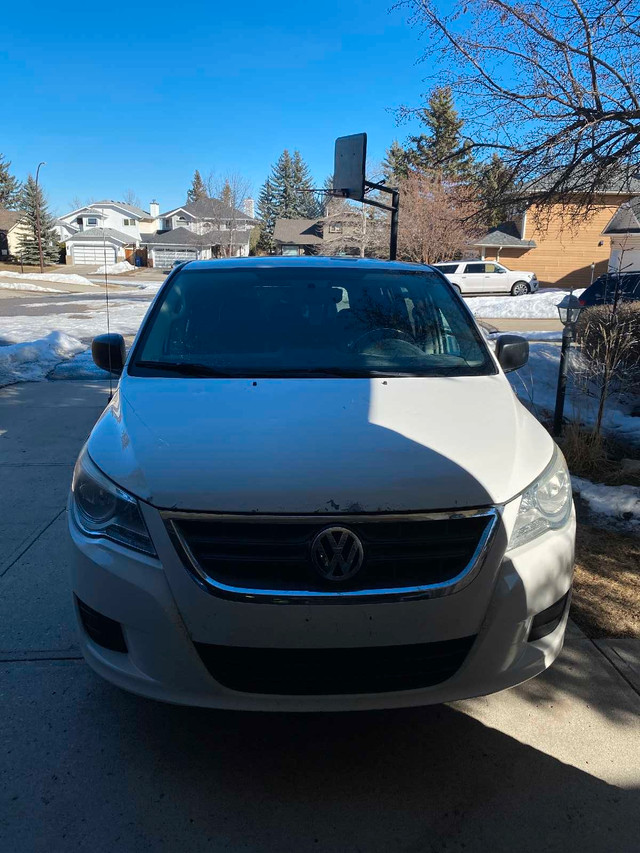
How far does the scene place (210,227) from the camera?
51875 millimetres

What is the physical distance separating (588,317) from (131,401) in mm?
6505

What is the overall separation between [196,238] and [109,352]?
54733 mm

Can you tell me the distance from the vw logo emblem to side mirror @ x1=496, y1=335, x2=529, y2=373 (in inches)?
80.7

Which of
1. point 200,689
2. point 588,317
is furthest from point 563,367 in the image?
point 200,689

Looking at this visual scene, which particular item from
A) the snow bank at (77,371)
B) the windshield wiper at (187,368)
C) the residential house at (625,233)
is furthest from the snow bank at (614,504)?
the snow bank at (77,371)

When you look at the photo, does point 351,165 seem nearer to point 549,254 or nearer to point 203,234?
point 549,254

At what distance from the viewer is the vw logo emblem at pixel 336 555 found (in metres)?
2.12

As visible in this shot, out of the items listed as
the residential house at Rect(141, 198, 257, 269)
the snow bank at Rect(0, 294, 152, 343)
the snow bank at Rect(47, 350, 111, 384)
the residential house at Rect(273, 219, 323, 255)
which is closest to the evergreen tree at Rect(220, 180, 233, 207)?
the residential house at Rect(141, 198, 257, 269)

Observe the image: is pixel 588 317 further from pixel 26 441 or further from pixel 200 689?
pixel 200 689

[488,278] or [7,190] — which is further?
[7,190]

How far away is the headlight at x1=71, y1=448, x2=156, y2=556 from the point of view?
223 cm

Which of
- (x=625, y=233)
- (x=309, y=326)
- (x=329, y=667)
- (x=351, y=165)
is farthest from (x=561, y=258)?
(x=329, y=667)

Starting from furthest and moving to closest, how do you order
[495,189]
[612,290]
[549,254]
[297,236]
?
1. [297,236]
2. [549,254]
3. [612,290]
4. [495,189]

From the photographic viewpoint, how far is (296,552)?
7.04 feet
